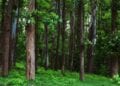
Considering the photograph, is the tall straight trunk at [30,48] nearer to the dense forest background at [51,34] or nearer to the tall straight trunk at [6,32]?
the dense forest background at [51,34]

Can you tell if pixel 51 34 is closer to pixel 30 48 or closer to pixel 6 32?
pixel 6 32

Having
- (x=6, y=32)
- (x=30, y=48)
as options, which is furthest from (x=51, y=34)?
(x=30, y=48)

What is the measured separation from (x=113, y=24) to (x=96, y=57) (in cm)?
1404

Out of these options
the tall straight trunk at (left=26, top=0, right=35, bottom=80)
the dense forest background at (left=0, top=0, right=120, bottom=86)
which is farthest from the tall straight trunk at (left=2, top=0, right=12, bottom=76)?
the tall straight trunk at (left=26, top=0, right=35, bottom=80)

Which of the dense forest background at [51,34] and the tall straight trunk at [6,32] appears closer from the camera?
the dense forest background at [51,34]

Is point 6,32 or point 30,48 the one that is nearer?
point 30,48

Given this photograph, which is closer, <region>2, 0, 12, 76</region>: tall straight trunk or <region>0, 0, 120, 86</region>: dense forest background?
<region>0, 0, 120, 86</region>: dense forest background

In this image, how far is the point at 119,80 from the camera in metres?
7.54

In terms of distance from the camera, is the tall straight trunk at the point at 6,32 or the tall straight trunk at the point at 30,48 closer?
the tall straight trunk at the point at 30,48

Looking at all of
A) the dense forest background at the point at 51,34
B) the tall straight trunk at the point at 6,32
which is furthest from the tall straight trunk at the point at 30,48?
the tall straight trunk at the point at 6,32

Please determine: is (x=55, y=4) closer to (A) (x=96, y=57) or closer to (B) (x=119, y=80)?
(A) (x=96, y=57)

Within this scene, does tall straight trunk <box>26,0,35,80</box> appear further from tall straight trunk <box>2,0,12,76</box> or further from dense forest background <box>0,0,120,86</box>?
tall straight trunk <box>2,0,12,76</box>

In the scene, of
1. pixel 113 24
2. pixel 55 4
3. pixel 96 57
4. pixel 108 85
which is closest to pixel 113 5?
pixel 113 24

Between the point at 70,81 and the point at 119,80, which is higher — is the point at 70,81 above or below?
below
